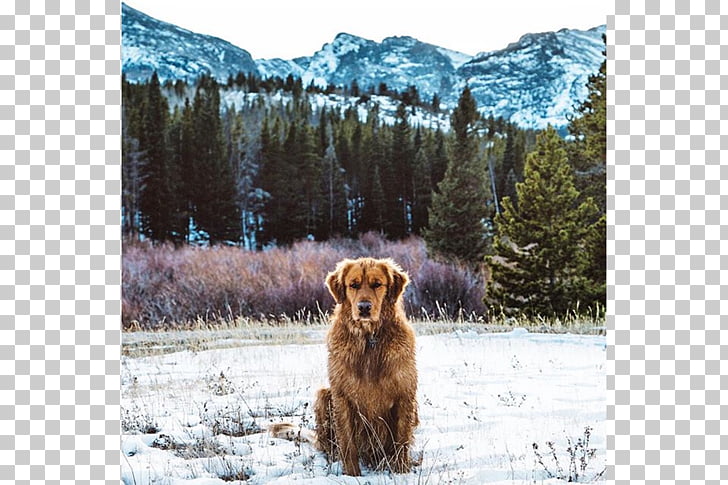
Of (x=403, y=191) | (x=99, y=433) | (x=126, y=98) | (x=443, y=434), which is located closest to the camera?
(x=99, y=433)

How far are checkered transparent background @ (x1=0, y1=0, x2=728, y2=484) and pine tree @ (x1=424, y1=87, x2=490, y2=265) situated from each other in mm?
2530

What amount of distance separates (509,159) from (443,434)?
11.8 feet

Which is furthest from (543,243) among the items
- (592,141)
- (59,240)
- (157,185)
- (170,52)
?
(59,240)

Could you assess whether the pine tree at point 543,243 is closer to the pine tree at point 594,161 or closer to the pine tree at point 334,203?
the pine tree at point 594,161

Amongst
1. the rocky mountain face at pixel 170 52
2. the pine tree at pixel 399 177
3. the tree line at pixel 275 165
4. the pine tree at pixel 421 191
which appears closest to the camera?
the rocky mountain face at pixel 170 52

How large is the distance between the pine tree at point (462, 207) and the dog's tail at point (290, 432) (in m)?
2.85

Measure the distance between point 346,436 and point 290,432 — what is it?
1.60 ft

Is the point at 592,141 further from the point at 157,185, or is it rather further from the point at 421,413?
the point at 157,185

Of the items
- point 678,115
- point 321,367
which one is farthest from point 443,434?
point 678,115

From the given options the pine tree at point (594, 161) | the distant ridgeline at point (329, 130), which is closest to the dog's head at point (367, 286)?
the pine tree at point (594, 161)

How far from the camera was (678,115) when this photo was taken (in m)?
2.62

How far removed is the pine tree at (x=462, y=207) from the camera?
18.0ft

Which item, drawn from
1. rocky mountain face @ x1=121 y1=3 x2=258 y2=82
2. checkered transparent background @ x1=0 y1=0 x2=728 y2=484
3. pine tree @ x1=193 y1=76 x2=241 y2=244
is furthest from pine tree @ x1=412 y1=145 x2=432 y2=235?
checkered transparent background @ x1=0 y1=0 x2=728 y2=484

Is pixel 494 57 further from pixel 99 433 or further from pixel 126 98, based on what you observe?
pixel 99 433
